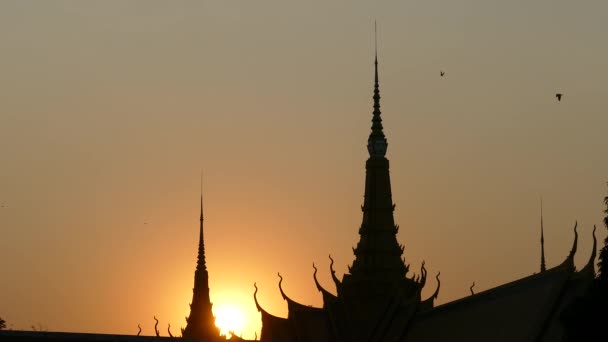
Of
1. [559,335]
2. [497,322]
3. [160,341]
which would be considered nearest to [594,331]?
Result: [559,335]

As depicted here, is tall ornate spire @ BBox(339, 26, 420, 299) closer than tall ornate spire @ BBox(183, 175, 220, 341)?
Yes

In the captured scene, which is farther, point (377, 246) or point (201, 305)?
point (201, 305)

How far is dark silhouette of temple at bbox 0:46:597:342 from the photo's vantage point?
2827 inches

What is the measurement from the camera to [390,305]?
84625 mm

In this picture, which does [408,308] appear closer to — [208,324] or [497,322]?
[497,322]

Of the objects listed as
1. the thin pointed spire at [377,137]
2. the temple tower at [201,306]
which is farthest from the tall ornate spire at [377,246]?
the temple tower at [201,306]

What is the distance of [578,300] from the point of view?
56.9 metres

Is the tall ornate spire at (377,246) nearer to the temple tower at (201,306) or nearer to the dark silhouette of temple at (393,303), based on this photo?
the dark silhouette of temple at (393,303)

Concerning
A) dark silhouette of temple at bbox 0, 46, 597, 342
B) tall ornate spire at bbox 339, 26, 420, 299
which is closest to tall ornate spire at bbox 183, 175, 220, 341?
dark silhouette of temple at bbox 0, 46, 597, 342

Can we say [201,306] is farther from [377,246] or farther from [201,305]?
[377,246]

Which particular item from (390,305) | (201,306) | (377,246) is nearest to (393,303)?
(390,305)

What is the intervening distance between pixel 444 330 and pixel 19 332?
24699 mm

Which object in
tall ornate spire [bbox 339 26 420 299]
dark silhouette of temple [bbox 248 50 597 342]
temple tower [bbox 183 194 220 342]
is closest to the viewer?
dark silhouette of temple [bbox 248 50 597 342]

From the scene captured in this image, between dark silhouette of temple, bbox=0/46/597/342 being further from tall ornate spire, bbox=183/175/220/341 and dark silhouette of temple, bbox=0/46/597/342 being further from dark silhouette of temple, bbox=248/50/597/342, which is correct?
tall ornate spire, bbox=183/175/220/341
